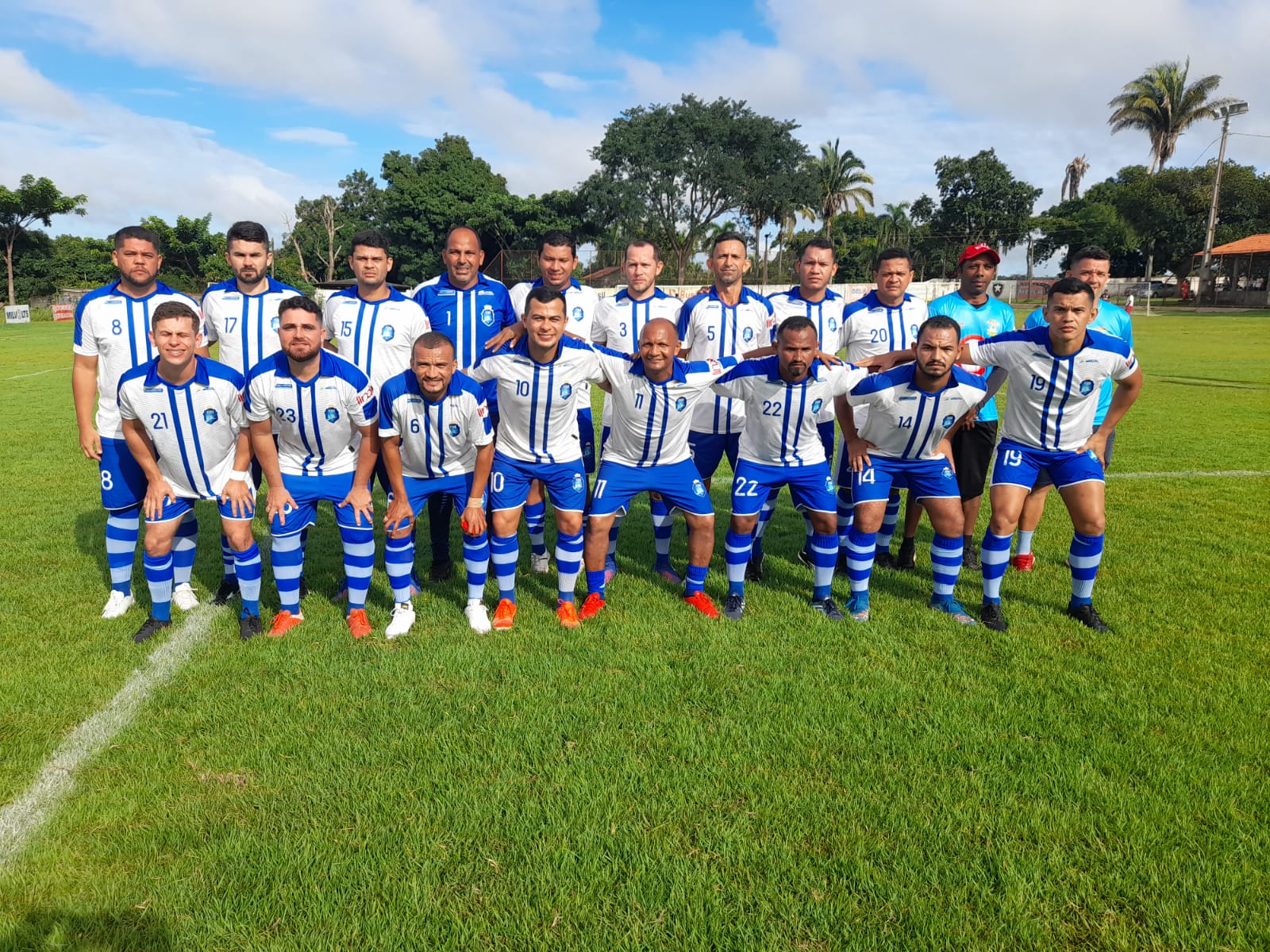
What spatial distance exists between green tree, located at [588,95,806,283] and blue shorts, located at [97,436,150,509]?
147 ft

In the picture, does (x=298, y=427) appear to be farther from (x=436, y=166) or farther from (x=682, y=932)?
(x=436, y=166)

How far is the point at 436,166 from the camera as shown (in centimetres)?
5266

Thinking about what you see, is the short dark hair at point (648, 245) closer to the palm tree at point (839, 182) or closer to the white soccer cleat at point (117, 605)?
the white soccer cleat at point (117, 605)

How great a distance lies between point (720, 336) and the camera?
213 inches

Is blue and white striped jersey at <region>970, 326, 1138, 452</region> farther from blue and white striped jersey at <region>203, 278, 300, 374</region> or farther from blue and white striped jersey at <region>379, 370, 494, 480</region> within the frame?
blue and white striped jersey at <region>203, 278, 300, 374</region>

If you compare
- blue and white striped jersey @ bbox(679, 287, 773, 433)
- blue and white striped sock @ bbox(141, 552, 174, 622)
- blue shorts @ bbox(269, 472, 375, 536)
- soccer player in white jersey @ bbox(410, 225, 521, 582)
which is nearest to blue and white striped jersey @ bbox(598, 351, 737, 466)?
blue and white striped jersey @ bbox(679, 287, 773, 433)

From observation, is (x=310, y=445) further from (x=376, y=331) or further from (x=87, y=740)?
(x=87, y=740)

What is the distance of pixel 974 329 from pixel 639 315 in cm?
244

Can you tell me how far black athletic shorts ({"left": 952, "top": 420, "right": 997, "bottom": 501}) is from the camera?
557 centimetres

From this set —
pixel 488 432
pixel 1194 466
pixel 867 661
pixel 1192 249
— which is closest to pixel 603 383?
pixel 488 432

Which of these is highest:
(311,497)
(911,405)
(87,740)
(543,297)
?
(543,297)

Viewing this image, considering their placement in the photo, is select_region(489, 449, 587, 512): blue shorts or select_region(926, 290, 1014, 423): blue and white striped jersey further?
select_region(926, 290, 1014, 423): blue and white striped jersey

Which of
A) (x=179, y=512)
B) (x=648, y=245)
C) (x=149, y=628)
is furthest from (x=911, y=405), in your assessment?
(x=149, y=628)

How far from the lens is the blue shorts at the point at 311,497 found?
14.4ft
